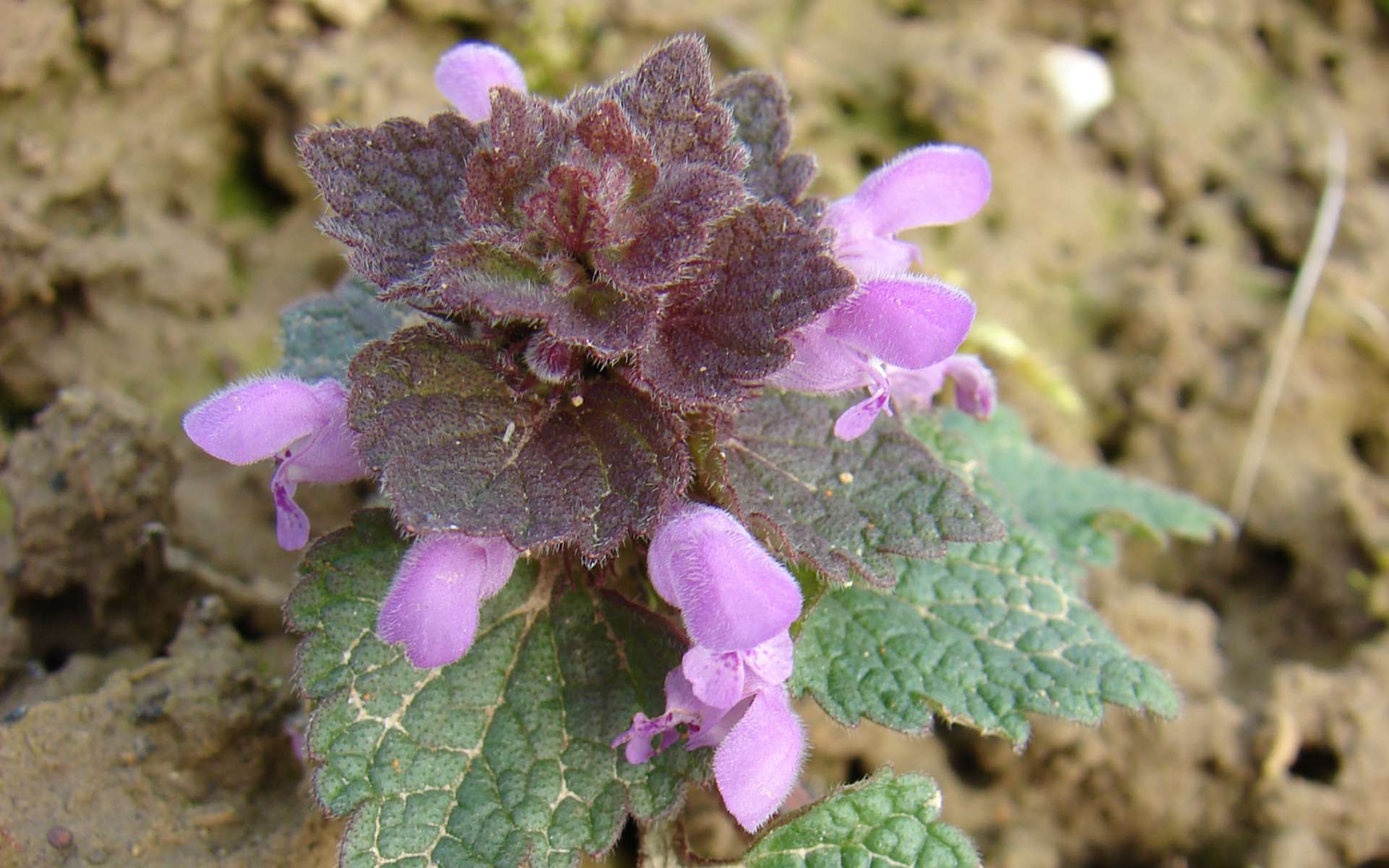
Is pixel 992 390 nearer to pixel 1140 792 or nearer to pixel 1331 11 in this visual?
pixel 1140 792

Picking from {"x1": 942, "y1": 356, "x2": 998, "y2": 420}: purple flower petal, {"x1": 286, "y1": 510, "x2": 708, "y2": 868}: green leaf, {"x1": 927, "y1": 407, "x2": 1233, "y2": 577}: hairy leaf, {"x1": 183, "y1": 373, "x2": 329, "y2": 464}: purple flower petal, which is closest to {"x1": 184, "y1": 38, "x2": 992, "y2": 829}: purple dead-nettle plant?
{"x1": 183, "y1": 373, "x2": 329, "y2": 464}: purple flower petal

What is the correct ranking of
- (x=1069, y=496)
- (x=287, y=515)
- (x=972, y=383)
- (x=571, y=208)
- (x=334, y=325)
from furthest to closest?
(x=1069, y=496) → (x=334, y=325) → (x=972, y=383) → (x=287, y=515) → (x=571, y=208)

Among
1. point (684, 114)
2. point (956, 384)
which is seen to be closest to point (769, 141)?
point (684, 114)

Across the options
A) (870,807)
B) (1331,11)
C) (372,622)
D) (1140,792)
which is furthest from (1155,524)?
(1331,11)

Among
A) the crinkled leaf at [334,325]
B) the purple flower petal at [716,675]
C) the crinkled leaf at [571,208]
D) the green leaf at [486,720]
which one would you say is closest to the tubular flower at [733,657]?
the purple flower petal at [716,675]

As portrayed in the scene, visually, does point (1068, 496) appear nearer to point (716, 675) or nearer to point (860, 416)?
point (860, 416)

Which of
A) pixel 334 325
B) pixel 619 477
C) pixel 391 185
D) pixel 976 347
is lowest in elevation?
pixel 976 347

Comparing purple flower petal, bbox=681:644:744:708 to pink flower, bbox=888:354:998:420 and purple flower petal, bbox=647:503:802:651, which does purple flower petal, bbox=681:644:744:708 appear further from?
pink flower, bbox=888:354:998:420
